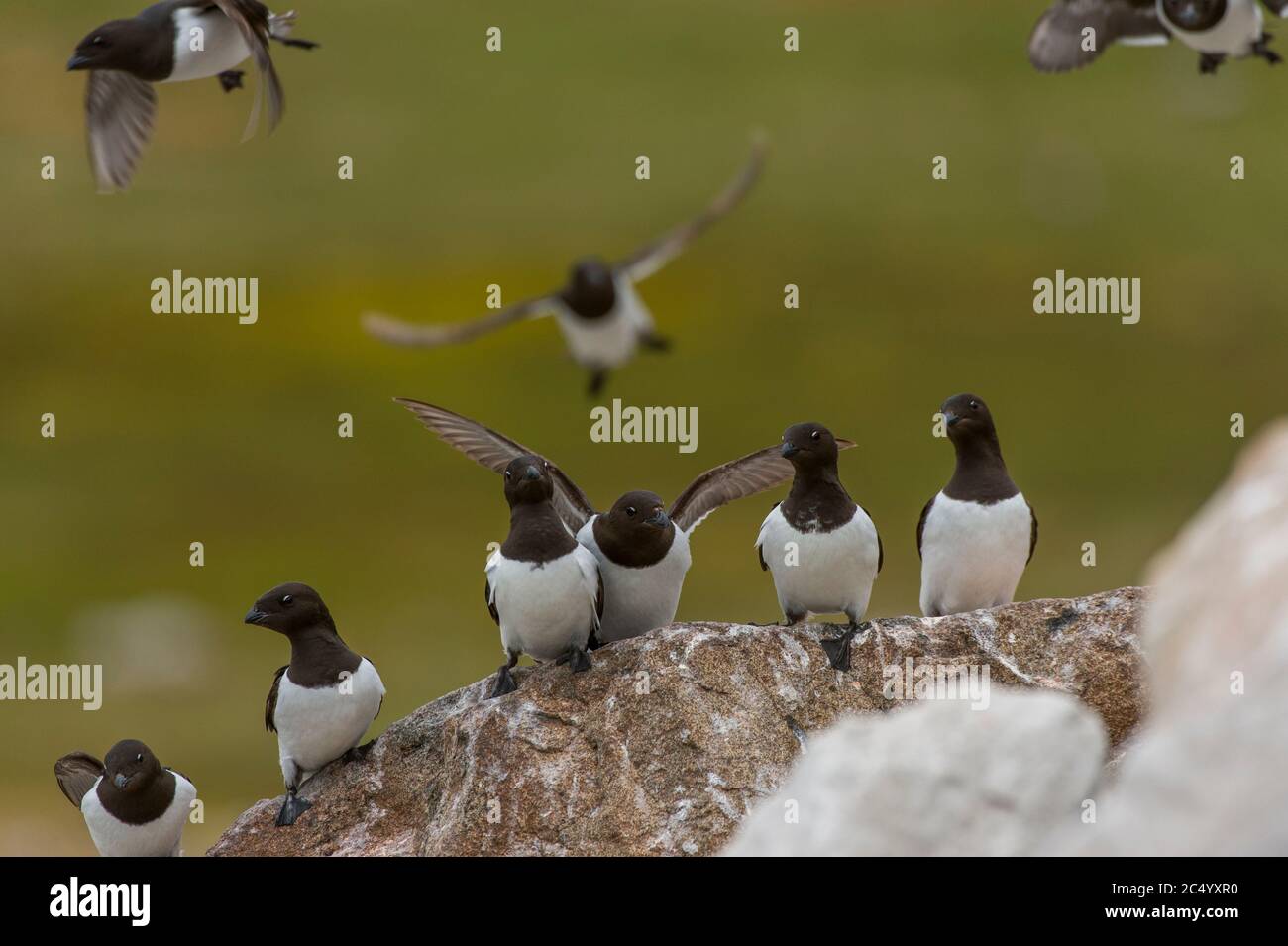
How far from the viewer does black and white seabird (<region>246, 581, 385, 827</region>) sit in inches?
472

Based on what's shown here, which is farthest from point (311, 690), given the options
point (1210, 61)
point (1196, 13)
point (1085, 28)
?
point (1085, 28)

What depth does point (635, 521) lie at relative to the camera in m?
11.8

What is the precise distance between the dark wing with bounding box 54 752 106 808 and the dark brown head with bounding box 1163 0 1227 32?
1043 cm

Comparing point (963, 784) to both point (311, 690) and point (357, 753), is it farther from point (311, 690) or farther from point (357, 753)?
point (357, 753)

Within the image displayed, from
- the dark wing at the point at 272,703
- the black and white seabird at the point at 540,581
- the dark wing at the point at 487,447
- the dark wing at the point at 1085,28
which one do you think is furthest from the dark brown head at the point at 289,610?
the dark wing at the point at 1085,28

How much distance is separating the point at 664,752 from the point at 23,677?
1303 inches

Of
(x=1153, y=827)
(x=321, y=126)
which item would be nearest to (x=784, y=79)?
(x=321, y=126)

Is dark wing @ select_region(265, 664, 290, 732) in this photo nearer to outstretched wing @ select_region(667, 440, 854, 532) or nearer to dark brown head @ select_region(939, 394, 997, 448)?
outstretched wing @ select_region(667, 440, 854, 532)

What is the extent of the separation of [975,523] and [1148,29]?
23.2 ft

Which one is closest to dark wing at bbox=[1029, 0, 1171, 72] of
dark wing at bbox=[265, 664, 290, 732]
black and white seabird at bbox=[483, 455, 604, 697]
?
black and white seabird at bbox=[483, 455, 604, 697]

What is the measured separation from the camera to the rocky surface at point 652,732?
36.6 feet

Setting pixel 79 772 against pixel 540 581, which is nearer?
pixel 540 581

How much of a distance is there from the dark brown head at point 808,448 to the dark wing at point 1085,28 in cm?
688
